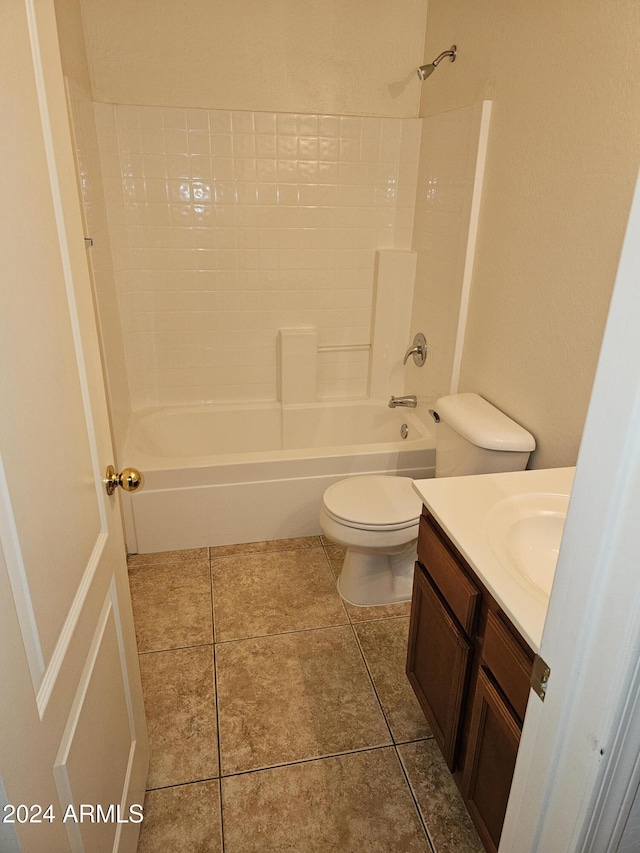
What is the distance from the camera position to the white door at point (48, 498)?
69cm

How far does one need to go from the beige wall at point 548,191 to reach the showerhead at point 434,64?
0.16 ft

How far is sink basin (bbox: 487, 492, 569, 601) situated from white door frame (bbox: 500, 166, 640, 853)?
0.54 m

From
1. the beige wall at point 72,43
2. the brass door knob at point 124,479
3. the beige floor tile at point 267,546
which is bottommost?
the beige floor tile at point 267,546

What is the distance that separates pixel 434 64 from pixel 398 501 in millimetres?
1945

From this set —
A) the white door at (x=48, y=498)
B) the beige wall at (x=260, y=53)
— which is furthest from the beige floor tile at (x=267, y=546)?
the beige wall at (x=260, y=53)

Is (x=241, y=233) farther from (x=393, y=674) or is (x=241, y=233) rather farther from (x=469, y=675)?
(x=469, y=675)

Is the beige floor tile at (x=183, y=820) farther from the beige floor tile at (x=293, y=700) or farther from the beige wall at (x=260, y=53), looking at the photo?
the beige wall at (x=260, y=53)

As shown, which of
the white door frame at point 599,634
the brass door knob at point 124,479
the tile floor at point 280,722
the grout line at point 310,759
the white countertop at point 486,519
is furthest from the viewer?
the grout line at point 310,759

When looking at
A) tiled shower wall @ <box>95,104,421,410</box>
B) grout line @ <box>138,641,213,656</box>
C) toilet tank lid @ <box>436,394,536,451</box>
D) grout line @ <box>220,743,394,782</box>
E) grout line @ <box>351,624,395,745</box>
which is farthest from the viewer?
tiled shower wall @ <box>95,104,421,410</box>

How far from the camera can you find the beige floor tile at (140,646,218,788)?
1608mm

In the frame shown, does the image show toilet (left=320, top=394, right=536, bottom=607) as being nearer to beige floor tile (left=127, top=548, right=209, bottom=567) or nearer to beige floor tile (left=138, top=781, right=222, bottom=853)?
beige floor tile (left=127, top=548, right=209, bottom=567)

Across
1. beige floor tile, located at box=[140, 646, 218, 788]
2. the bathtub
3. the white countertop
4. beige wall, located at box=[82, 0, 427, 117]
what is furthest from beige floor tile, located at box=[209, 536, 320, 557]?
beige wall, located at box=[82, 0, 427, 117]

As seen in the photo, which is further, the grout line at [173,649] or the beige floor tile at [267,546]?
the beige floor tile at [267,546]

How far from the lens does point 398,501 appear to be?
2.19 m
